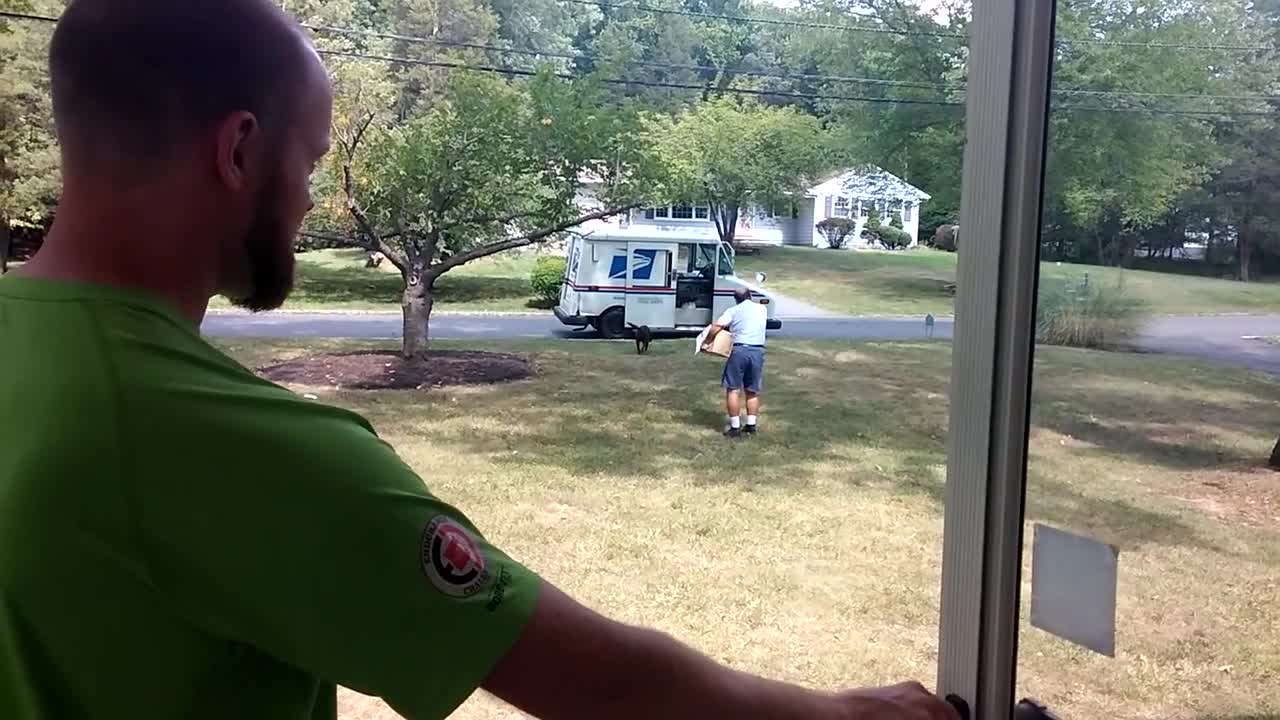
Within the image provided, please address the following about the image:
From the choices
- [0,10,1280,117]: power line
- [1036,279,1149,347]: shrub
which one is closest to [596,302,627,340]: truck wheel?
[0,10,1280,117]: power line

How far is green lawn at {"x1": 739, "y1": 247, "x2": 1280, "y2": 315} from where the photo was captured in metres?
0.67

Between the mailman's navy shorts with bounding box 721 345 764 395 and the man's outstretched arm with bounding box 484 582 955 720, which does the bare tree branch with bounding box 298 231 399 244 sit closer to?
the mailman's navy shorts with bounding box 721 345 764 395

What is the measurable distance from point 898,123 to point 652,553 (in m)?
1.36

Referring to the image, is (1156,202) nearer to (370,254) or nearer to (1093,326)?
(1093,326)

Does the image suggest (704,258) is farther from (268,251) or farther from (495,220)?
(268,251)

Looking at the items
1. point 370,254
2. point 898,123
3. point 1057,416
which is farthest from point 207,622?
point 370,254

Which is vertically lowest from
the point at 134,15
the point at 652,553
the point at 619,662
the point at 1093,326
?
the point at 652,553

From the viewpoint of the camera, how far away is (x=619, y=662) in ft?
1.52

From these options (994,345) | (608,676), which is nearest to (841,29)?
(994,345)

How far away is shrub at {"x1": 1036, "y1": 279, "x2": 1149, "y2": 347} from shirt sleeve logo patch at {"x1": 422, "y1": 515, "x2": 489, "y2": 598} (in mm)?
390

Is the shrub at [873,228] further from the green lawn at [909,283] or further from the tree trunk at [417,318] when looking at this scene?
the tree trunk at [417,318]

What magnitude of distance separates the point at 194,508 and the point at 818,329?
82.0 inches

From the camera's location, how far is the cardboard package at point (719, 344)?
347 cm

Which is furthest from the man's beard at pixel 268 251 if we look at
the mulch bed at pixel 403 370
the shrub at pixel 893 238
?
the mulch bed at pixel 403 370
